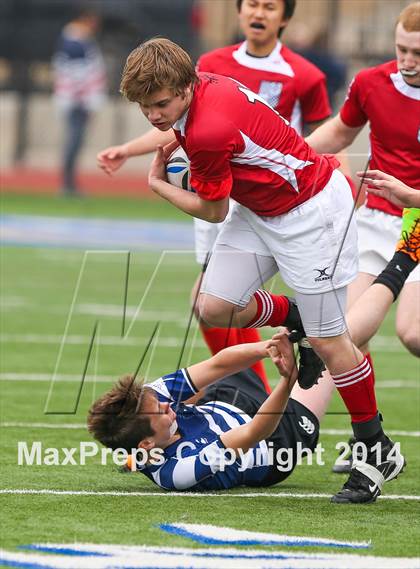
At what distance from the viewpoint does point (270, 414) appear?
5.78 meters

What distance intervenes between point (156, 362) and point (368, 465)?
3.59 m

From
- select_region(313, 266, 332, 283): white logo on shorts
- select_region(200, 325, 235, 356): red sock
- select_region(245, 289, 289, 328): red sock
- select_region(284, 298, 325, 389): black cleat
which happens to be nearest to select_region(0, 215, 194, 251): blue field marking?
select_region(200, 325, 235, 356): red sock

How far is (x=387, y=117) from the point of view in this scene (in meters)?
6.77

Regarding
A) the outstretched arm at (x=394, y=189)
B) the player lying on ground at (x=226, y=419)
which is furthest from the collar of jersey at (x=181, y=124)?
the player lying on ground at (x=226, y=419)

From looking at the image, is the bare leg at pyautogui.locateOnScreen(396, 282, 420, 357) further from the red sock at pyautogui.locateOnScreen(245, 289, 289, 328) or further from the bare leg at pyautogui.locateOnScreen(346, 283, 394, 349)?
the red sock at pyautogui.locateOnScreen(245, 289, 289, 328)

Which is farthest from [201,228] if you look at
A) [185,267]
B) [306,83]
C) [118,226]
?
[118,226]

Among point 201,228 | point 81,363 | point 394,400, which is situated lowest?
point 81,363

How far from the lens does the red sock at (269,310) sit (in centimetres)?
630

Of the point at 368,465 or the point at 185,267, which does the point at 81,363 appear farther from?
the point at 185,267

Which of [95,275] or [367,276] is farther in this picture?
[95,275]

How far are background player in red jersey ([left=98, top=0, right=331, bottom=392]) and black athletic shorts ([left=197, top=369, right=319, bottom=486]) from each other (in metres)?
1.03

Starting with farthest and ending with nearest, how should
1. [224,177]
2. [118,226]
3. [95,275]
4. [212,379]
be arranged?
[118,226] → [95,275] → [212,379] → [224,177]

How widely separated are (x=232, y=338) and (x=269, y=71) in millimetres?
1538

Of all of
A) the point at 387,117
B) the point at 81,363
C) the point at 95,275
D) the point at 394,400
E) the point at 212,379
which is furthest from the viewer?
the point at 95,275
